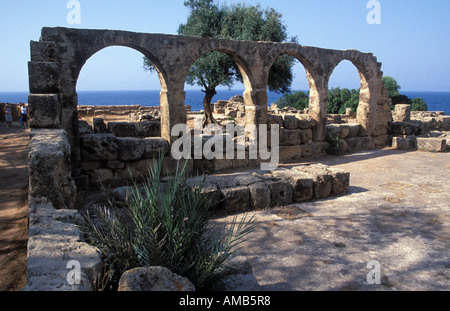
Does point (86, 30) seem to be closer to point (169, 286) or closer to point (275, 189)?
point (275, 189)

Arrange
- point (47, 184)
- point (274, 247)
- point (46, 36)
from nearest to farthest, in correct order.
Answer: point (47, 184), point (274, 247), point (46, 36)

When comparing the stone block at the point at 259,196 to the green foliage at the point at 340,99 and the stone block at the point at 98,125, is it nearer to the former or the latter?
the stone block at the point at 98,125

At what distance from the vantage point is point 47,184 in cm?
377

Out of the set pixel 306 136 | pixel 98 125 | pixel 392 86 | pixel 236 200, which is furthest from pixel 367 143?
pixel 392 86

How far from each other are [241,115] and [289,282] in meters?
16.9

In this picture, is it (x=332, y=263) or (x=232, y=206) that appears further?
(x=232, y=206)

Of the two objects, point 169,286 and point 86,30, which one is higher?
point 86,30

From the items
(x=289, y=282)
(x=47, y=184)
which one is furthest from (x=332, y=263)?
(x=47, y=184)

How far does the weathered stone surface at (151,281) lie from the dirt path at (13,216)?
5.89 feet

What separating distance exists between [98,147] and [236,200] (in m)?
3.54

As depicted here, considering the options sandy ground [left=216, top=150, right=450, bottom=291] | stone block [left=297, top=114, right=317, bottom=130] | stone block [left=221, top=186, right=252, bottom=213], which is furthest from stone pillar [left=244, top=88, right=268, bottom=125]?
stone block [left=221, top=186, right=252, bottom=213]

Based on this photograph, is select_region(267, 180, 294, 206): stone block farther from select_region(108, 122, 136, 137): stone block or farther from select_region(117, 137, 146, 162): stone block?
select_region(108, 122, 136, 137): stone block

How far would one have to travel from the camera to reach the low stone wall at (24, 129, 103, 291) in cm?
215

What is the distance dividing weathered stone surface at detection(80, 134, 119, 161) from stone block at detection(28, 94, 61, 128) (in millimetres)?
2445
